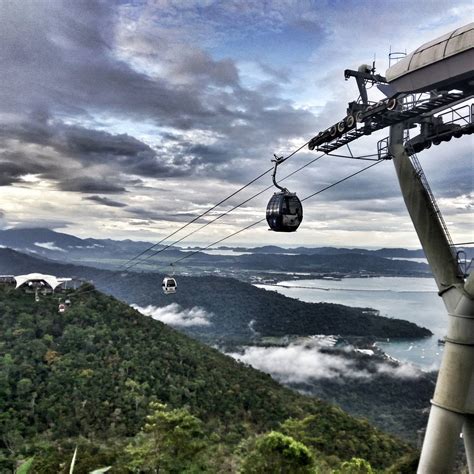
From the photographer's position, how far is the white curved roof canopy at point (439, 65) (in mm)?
6922

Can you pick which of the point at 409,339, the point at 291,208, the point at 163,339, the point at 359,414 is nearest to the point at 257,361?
the point at 359,414

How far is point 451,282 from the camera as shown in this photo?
9047mm

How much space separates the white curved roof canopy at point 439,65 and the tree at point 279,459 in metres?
14.1

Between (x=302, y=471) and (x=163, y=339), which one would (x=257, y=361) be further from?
(x=302, y=471)

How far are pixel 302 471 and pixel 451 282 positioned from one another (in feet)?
37.3

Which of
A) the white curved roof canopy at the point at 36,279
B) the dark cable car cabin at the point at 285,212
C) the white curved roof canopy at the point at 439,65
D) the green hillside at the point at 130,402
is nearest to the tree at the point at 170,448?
the green hillside at the point at 130,402

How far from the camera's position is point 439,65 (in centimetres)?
734

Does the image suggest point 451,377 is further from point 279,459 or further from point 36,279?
point 36,279

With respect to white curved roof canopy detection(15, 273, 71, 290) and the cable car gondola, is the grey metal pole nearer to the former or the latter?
the cable car gondola

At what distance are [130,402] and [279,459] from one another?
1674 centimetres

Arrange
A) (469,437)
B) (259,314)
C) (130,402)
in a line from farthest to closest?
(259,314) → (130,402) → (469,437)

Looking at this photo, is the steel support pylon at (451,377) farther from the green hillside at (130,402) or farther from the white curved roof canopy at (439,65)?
the green hillside at (130,402)

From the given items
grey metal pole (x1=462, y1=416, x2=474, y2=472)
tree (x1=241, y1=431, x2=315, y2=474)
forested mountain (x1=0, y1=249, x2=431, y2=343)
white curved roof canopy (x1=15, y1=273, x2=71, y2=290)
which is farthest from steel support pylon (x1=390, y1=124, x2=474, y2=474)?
forested mountain (x1=0, y1=249, x2=431, y2=343)

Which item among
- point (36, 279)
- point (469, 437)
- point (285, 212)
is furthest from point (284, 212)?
point (36, 279)
